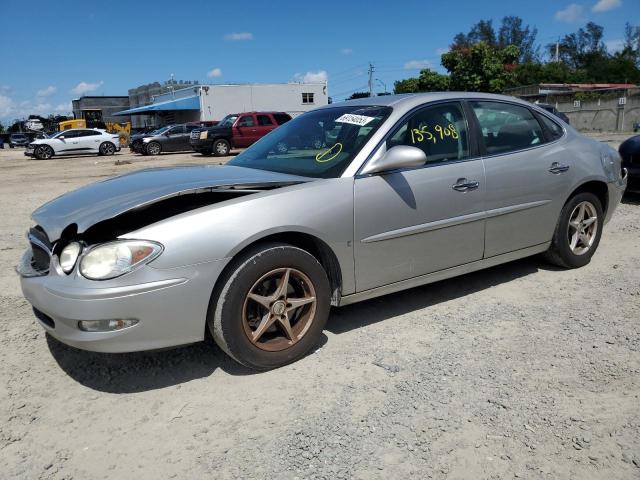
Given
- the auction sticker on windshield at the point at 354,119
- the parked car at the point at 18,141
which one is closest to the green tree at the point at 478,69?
the parked car at the point at 18,141

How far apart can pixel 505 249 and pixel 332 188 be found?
1.71 m

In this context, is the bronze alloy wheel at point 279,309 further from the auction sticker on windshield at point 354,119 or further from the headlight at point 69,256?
the auction sticker on windshield at point 354,119

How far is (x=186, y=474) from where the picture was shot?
2.28m

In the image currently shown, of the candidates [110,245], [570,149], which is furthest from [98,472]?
[570,149]

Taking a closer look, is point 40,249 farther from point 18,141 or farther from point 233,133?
point 18,141

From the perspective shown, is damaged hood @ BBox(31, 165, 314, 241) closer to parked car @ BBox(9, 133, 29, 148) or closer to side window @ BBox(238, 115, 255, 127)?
side window @ BBox(238, 115, 255, 127)

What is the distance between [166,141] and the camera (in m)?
25.5

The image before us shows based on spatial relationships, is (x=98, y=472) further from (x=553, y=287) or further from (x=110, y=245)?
(x=553, y=287)

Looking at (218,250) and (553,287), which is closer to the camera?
(218,250)

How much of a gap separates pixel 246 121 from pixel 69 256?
19.9 meters

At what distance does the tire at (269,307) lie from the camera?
113 inches

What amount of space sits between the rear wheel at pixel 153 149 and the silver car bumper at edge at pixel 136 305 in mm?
23441

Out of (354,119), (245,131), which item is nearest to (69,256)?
(354,119)

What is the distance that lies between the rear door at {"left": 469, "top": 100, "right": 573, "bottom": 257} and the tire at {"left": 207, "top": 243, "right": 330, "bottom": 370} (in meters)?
1.58
